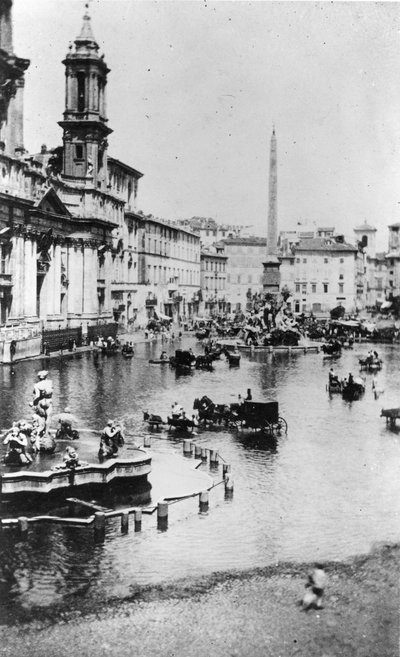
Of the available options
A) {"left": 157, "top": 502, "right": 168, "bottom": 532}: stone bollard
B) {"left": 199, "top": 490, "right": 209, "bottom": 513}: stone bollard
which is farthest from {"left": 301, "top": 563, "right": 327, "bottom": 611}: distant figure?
{"left": 199, "top": 490, "right": 209, "bottom": 513}: stone bollard

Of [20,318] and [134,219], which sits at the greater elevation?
[134,219]

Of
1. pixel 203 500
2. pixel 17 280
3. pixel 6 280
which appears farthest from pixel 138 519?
pixel 17 280

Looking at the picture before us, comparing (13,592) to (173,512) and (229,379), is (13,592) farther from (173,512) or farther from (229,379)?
(229,379)

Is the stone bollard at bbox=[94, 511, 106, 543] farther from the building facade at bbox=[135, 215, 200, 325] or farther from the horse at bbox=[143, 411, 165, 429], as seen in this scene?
the building facade at bbox=[135, 215, 200, 325]

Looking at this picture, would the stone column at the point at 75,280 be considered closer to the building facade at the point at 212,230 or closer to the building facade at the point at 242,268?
the building facade at the point at 242,268

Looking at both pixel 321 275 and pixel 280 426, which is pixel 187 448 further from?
pixel 321 275

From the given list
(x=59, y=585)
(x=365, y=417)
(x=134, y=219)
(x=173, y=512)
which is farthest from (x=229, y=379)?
(x=134, y=219)
